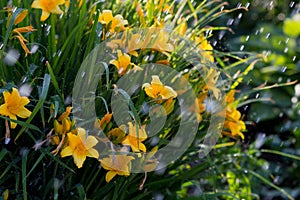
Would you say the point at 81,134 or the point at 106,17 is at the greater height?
the point at 106,17

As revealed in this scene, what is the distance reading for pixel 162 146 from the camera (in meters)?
1.49

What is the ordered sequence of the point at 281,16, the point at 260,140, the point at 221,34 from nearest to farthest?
the point at 260,140
the point at 221,34
the point at 281,16

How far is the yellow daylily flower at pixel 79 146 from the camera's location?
45.9 inches

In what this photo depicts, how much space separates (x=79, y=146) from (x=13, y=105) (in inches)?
6.9

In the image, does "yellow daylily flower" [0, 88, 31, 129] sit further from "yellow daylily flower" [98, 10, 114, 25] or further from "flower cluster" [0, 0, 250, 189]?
"yellow daylily flower" [98, 10, 114, 25]

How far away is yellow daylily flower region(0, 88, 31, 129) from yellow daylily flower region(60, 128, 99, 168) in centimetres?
12

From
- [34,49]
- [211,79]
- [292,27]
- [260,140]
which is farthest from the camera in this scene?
[292,27]

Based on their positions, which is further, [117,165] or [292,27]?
[292,27]

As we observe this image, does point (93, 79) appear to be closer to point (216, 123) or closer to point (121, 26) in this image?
point (121, 26)

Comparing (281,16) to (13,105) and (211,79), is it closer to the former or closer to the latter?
(211,79)

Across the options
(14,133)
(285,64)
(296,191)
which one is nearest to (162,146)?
(14,133)

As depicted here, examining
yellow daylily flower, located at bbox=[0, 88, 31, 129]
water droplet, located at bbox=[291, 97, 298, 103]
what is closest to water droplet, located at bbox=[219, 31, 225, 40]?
water droplet, located at bbox=[291, 97, 298, 103]

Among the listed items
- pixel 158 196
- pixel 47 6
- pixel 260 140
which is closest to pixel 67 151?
pixel 47 6

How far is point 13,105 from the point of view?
1.16 metres
